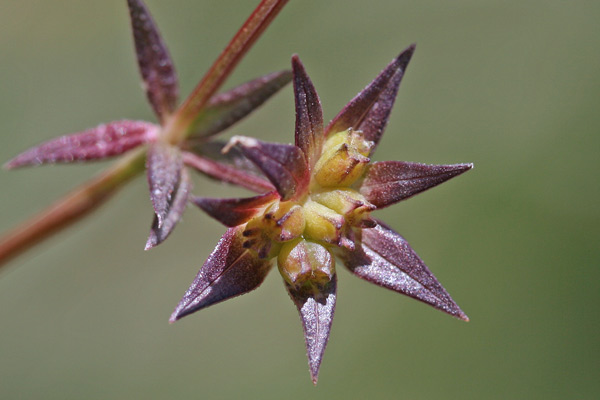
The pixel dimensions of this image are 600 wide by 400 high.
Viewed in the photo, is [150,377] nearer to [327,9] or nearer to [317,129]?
[327,9]

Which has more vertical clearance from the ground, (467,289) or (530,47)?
(530,47)

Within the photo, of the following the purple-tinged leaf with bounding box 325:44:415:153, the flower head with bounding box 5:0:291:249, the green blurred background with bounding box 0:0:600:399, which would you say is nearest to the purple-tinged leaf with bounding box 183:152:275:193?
the flower head with bounding box 5:0:291:249

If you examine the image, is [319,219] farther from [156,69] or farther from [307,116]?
[156,69]

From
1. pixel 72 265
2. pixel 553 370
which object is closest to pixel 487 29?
pixel 553 370

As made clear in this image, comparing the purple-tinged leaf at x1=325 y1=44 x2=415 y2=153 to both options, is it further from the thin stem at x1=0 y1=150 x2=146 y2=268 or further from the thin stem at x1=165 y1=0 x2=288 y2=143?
the thin stem at x1=0 y1=150 x2=146 y2=268

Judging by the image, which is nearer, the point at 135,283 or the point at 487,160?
the point at 487,160

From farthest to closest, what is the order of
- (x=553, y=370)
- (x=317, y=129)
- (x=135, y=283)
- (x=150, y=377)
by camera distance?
(x=135, y=283) → (x=150, y=377) → (x=553, y=370) → (x=317, y=129)
